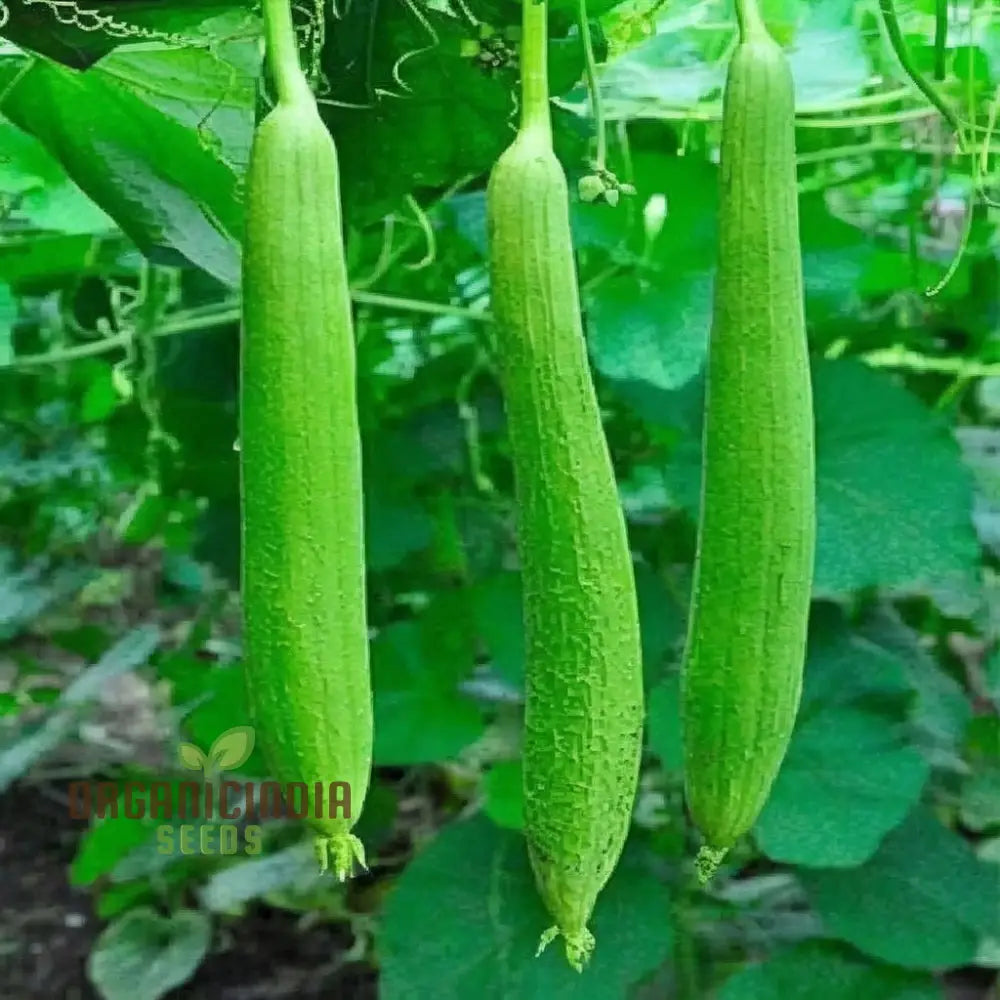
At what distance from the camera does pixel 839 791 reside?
118cm

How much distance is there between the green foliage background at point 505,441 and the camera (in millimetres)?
680

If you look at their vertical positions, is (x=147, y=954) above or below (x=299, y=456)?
below

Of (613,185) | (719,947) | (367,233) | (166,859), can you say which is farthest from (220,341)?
(613,185)

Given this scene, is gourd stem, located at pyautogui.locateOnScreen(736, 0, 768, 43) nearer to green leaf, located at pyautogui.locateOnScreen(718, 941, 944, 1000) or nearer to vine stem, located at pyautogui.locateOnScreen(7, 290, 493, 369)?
vine stem, located at pyautogui.locateOnScreen(7, 290, 493, 369)

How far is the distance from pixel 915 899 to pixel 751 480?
914mm

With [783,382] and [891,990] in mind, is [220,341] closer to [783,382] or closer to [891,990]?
[891,990]

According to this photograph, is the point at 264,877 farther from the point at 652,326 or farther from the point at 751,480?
the point at 751,480

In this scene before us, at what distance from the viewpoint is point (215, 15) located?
61 cm

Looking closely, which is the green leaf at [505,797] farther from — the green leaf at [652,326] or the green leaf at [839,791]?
the green leaf at [652,326]

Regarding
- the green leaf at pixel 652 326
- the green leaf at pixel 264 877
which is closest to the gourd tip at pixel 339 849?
the green leaf at pixel 652 326

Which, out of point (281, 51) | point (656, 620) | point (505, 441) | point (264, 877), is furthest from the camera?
point (264, 877)

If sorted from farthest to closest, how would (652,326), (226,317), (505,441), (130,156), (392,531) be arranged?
(505,441)
(392,531)
(226,317)
(652,326)
(130,156)

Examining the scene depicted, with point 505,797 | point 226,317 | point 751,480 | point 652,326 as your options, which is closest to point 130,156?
point 751,480

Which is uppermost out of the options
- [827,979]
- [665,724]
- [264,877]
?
[665,724]
